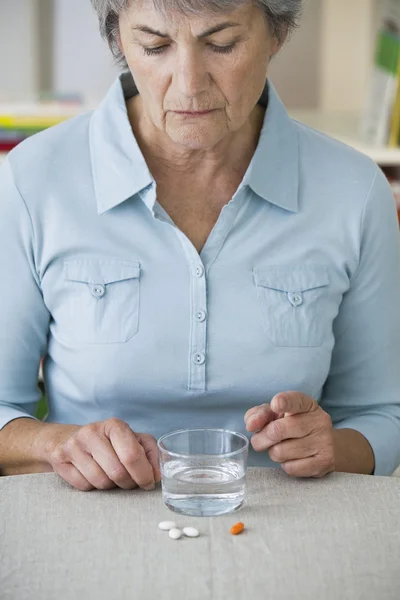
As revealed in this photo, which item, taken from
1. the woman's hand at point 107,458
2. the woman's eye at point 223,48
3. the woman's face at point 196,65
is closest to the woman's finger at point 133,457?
the woman's hand at point 107,458

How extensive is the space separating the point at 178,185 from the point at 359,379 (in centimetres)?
45

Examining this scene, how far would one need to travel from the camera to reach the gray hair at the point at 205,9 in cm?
137

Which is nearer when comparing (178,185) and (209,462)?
(209,462)

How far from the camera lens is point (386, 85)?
2855 millimetres

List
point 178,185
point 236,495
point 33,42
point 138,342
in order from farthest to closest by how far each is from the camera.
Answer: point 33,42, point 178,185, point 138,342, point 236,495

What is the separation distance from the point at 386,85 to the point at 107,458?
1902mm

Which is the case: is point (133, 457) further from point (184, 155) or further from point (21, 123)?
point (21, 123)

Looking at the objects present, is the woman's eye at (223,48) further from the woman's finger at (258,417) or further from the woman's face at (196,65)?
the woman's finger at (258,417)

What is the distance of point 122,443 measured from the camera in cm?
128

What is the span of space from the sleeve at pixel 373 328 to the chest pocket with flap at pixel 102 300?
37cm

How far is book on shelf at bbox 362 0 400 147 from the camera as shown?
2820mm

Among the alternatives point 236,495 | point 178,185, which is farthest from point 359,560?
point 178,185

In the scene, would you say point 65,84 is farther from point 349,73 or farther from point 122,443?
point 122,443

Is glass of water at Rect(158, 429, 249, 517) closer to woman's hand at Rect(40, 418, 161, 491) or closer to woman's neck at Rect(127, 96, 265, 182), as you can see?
woman's hand at Rect(40, 418, 161, 491)
